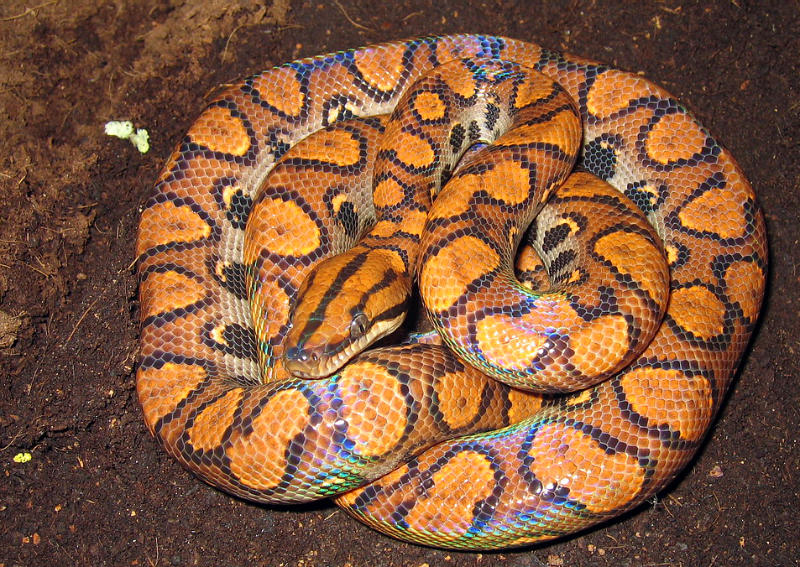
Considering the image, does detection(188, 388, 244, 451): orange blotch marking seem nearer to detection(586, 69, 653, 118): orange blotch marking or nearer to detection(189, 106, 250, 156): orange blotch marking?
detection(189, 106, 250, 156): orange blotch marking

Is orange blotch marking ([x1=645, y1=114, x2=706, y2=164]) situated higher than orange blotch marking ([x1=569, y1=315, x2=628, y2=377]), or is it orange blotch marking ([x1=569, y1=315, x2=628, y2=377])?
orange blotch marking ([x1=645, y1=114, x2=706, y2=164])

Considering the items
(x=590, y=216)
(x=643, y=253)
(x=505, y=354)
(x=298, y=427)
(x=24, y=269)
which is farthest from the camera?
(x=24, y=269)

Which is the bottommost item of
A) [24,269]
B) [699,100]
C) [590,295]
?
[24,269]

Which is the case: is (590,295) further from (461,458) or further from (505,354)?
(461,458)

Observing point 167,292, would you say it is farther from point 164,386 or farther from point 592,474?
point 592,474

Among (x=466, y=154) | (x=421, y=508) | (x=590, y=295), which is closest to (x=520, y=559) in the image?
(x=421, y=508)

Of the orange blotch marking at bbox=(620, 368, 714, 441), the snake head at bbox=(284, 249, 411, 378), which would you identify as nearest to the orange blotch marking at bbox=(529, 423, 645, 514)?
the orange blotch marking at bbox=(620, 368, 714, 441)

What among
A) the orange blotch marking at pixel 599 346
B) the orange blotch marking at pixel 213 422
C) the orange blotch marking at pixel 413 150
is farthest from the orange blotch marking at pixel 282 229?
the orange blotch marking at pixel 599 346
